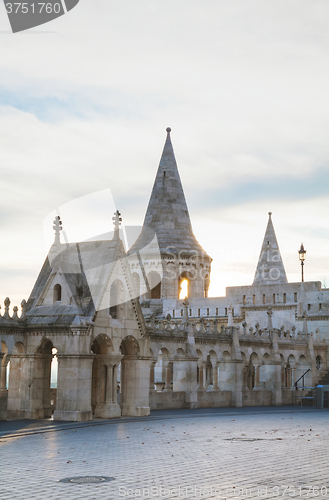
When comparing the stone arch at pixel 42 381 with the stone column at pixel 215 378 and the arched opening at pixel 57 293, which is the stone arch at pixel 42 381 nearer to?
the arched opening at pixel 57 293

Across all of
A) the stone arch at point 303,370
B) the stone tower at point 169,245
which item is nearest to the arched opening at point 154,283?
the stone tower at point 169,245

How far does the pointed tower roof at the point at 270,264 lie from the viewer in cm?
6234

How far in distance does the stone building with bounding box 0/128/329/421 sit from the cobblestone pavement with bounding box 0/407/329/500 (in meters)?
2.38

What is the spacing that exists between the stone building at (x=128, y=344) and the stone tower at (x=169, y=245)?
519 centimetres

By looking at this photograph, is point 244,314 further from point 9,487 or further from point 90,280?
point 9,487

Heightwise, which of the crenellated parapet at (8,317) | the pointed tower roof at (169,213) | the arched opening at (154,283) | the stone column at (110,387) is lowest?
the stone column at (110,387)

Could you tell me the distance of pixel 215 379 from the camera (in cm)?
3703

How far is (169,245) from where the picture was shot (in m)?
59.8

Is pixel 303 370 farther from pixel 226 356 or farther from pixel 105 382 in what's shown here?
pixel 105 382

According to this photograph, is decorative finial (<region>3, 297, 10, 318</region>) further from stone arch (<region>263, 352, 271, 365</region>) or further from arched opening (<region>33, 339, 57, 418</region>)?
stone arch (<region>263, 352, 271, 365</region>)

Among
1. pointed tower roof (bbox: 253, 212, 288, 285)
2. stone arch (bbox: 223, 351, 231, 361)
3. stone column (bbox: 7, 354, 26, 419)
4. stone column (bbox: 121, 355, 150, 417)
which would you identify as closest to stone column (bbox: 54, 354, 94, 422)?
stone column (bbox: 7, 354, 26, 419)

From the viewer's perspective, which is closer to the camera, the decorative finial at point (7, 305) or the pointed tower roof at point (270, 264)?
the decorative finial at point (7, 305)

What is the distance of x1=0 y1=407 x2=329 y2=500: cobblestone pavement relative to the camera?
38.5 feet

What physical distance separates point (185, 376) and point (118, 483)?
832 inches
